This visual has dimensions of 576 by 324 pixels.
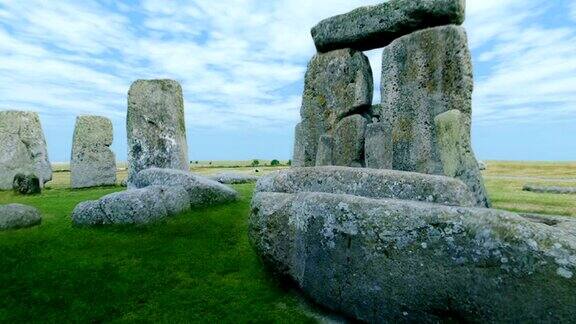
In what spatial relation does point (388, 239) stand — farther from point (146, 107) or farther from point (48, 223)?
point (146, 107)

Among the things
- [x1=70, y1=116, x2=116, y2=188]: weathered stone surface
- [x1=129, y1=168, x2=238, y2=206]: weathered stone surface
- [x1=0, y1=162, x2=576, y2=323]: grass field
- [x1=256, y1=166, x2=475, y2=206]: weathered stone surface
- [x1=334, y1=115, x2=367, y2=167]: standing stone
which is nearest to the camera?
[x1=256, y1=166, x2=475, y2=206]: weathered stone surface

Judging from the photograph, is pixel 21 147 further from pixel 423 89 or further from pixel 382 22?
pixel 423 89

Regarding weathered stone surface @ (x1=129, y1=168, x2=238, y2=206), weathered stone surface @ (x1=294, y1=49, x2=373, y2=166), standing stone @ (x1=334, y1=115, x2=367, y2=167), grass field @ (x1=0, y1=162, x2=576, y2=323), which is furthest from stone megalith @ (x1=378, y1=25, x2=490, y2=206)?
grass field @ (x1=0, y1=162, x2=576, y2=323)

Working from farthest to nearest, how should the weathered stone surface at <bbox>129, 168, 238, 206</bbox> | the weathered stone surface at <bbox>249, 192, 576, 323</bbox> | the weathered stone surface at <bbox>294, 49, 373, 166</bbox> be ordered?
the weathered stone surface at <bbox>294, 49, 373, 166</bbox>
the weathered stone surface at <bbox>129, 168, 238, 206</bbox>
the weathered stone surface at <bbox>249, 192, 576, 323</bbox>

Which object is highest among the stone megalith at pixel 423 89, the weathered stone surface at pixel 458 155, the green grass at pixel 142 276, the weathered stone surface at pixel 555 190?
the stone megalith at pixel 423 89

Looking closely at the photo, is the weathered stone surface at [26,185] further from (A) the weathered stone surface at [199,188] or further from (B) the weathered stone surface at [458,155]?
(B) the weathered stone surface at [458,155]

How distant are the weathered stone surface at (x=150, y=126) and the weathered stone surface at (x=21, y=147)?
8848mm

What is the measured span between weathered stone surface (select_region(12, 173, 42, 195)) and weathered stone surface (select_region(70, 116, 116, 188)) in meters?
2.57

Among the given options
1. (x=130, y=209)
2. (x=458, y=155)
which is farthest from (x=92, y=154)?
(x=458, y=155)

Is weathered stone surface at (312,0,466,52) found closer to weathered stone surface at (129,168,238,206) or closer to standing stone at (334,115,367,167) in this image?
standing stone at (334,115,367,167)

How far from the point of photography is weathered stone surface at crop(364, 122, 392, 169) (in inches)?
570

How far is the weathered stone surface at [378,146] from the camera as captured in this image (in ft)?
47.5

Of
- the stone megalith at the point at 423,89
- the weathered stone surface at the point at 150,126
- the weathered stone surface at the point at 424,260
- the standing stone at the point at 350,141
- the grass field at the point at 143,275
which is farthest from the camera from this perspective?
the weathered stone surface at the point at 150,126

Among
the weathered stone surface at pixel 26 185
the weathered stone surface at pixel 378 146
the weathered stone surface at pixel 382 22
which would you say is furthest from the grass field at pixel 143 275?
the weathered stone surface at pixel 26 185
